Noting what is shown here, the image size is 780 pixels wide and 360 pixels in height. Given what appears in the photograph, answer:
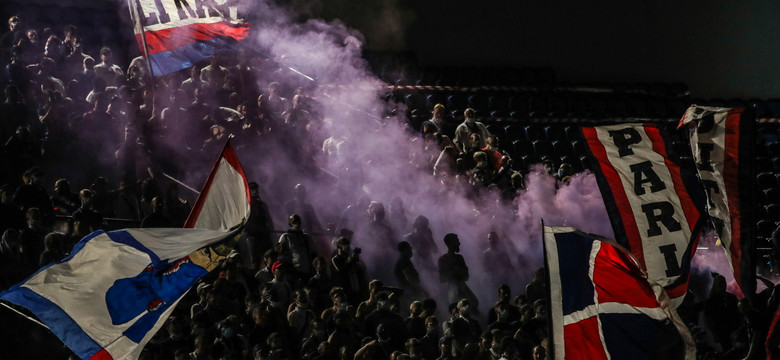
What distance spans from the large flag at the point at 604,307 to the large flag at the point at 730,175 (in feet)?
3.07

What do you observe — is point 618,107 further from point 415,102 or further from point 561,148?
point 415,102

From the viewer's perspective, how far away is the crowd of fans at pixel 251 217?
1070cm

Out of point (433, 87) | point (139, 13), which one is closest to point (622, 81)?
point (433, 87)

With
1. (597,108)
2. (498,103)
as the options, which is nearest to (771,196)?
(597,108)

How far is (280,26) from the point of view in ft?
57.1

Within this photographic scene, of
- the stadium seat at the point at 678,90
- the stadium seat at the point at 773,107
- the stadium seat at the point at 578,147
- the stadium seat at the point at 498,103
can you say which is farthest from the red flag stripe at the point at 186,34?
the stadium seat at the point at 773,107

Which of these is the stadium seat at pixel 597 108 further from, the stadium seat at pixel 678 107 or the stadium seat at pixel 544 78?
the stadium seat at pixel 678 107

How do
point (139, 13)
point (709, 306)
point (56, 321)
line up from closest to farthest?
point (56, 321), point (709, 306), point (139, 13)

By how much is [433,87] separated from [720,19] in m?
6.39

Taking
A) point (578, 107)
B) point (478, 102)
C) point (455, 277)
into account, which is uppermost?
point (478, 102)

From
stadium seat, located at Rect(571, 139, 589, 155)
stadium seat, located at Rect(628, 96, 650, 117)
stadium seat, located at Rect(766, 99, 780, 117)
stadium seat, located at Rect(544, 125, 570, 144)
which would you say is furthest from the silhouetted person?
stadium seat, located at Rect(766, 99, 780, 117)

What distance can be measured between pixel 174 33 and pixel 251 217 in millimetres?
2573

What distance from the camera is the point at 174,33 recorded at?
13242 mm

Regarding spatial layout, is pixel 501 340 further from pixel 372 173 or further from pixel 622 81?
pixel 622 81
